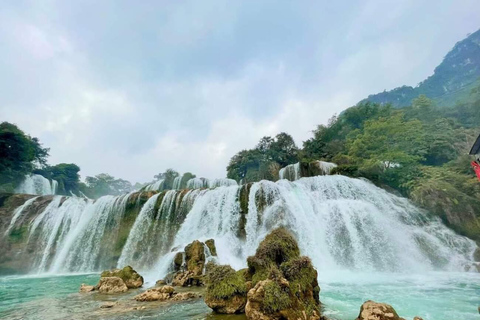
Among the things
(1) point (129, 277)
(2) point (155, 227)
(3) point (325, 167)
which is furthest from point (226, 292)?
(3) point (325, 167)

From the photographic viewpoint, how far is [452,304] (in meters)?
6.77

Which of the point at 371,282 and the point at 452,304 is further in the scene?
the point at 371,282

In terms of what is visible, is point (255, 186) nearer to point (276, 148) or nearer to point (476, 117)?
point (276, 148)

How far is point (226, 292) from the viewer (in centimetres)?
578

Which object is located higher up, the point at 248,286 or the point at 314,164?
the point at 314,164

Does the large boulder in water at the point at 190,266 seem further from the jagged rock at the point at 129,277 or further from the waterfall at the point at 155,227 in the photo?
the waterfall at the point at 155,227

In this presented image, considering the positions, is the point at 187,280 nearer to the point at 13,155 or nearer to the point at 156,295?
the point at 156,295

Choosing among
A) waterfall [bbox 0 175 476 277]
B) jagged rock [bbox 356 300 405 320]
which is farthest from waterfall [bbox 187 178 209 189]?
jagged rock [bbox 356 300 405 320]

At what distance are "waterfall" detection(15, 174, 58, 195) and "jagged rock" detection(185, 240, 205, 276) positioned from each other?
33.2 metres

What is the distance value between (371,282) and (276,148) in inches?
1075

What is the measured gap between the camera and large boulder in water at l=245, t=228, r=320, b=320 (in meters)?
4.73

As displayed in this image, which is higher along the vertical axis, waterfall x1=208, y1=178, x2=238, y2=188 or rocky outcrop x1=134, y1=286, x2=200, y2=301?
waterfall x1=208, y1=178, x2=238, y2=188

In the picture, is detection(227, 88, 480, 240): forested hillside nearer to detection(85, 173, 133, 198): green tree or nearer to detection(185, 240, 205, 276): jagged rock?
detection(185, 240, 205, 276): jagged rock

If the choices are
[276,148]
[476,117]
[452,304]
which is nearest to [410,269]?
[452,304]
